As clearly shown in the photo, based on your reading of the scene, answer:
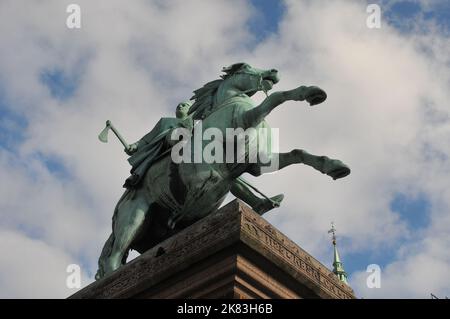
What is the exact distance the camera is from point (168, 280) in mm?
7180

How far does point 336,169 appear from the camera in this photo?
8.66 metres

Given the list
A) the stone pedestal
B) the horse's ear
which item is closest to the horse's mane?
the horse's ear

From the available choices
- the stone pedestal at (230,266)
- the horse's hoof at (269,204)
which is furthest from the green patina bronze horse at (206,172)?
the stone pedestal at (230,266)

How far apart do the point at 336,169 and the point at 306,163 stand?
2.02 feet

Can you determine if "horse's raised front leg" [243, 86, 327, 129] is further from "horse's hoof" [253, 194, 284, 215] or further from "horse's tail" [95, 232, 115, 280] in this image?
"horse's tail" [95, 232, 115, 280]

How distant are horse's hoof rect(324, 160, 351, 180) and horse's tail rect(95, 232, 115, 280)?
3.28 m

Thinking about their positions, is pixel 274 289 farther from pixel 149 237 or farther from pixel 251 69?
pixel 251 69

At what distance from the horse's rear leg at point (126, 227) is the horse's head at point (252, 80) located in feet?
6.86

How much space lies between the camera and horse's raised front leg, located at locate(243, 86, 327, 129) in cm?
848

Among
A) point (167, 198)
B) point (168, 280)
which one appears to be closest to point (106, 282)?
point (168, 280)

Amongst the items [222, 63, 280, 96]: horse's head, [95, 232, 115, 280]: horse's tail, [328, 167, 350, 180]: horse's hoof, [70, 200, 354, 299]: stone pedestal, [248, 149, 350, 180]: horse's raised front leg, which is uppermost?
[222, 63, 280, 96]: horse's head

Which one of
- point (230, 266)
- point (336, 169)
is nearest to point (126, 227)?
point (336, 169)
